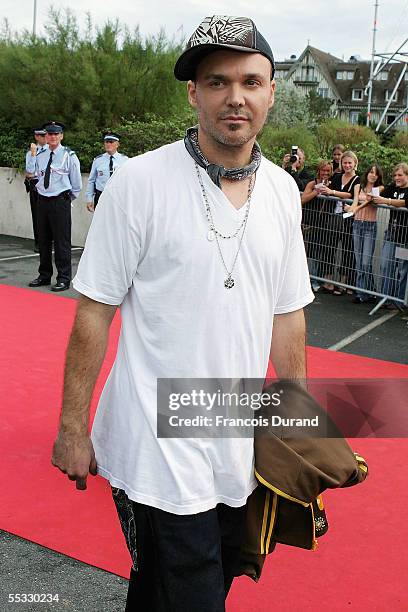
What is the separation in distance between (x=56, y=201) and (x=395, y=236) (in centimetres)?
404

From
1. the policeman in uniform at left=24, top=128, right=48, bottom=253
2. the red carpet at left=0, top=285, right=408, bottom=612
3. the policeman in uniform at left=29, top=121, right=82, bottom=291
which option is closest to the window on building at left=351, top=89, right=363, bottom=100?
the policeman in uniform at left=24, top=128, right=48, bottom=253

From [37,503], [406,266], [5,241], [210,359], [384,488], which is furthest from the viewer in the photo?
[5,241]

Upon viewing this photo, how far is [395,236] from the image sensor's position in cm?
857

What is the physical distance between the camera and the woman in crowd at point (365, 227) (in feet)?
28.9

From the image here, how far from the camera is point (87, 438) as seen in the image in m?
2.07

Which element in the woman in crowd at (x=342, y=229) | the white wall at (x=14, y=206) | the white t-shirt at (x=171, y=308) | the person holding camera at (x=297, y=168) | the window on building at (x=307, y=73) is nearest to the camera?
the white t-shirt at (x=171, y=308)

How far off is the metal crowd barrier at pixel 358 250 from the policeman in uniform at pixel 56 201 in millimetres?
2899

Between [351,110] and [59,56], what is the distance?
73949 mm

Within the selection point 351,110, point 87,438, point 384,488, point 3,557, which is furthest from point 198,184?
point 351,110

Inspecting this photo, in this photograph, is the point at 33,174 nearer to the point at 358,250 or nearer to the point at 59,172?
the point at 59,172

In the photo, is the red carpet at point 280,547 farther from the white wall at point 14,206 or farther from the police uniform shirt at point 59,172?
the white wall at point 14,206

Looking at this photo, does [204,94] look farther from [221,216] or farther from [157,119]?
[157,119]

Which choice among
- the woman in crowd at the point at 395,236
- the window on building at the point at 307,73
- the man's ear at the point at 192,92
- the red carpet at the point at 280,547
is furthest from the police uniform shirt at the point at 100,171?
the window on building at the point at 307,73

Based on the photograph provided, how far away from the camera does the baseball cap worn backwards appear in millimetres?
1978
